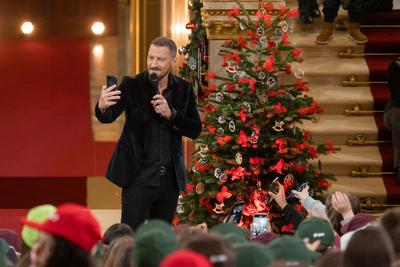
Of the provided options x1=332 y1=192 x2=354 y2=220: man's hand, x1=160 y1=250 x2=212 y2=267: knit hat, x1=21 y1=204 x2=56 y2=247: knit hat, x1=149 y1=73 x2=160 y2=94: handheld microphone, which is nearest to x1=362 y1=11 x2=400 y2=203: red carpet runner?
x1=332 y1=192 x2=354 y2=220: man's hand

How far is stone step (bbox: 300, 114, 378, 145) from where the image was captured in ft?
37.1

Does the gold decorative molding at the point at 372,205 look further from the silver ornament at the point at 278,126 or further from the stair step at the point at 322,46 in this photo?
the stair step at the point at 322,46

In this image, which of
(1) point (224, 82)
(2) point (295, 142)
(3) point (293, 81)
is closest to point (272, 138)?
(2) point (295, 142)

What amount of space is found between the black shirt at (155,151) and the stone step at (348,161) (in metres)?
3.60

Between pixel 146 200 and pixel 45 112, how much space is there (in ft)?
22.8

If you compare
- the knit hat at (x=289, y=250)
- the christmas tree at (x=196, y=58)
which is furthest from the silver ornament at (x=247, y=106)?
the knit hat at (x=289, y=250)

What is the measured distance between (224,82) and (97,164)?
4364mm

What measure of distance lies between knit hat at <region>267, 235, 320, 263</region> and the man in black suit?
7.77ft

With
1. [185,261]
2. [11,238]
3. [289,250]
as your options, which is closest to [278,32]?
[11,238]

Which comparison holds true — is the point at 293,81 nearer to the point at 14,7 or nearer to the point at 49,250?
the point at 14,7

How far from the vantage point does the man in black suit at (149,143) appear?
7.63 meters

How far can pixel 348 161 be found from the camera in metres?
11.1

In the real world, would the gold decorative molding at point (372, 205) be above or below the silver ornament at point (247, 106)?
below

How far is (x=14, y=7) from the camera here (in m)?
14.2
